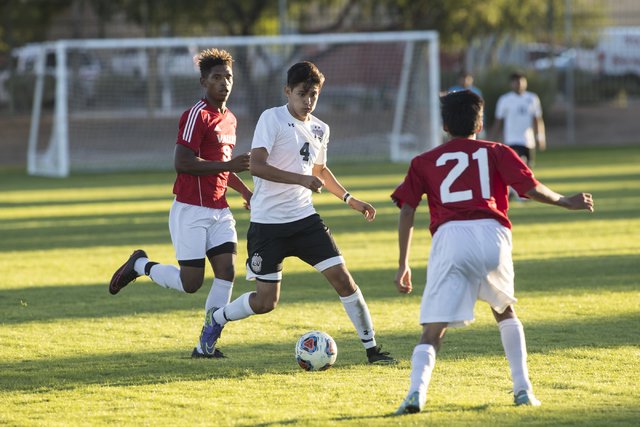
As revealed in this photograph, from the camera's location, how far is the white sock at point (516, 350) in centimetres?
405

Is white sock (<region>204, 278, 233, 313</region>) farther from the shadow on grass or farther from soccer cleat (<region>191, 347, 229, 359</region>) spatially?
the shadow on grass

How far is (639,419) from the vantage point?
3.93 m

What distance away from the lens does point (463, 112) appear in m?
4.07

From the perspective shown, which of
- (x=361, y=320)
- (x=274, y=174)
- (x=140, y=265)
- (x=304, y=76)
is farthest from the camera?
(x=140, y=265)

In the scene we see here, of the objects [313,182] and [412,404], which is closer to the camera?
[412,404]

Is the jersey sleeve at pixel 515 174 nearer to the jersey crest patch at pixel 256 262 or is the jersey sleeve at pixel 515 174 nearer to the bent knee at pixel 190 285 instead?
the jersey crest patch at pixel 256 262

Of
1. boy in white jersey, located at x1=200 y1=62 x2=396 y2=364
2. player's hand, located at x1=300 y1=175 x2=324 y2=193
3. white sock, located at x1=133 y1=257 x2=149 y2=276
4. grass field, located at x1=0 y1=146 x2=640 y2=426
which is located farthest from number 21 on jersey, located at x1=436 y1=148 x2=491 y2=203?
white sock, located at x1=133 y1=257 x2=149 y2=276

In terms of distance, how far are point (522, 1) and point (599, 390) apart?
26.9m

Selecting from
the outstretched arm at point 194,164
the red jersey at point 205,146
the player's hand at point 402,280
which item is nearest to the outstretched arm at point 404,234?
the player's hand at point 402,280

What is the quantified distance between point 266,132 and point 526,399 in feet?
7.16

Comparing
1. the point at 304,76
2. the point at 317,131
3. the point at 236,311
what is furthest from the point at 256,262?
the point at 304,76

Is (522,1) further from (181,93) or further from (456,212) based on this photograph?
(456,212)

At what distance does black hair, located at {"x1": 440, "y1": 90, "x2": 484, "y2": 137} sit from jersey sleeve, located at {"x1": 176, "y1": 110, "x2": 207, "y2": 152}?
1.95 meters

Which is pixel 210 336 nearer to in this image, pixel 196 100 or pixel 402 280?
pixel 402 280
